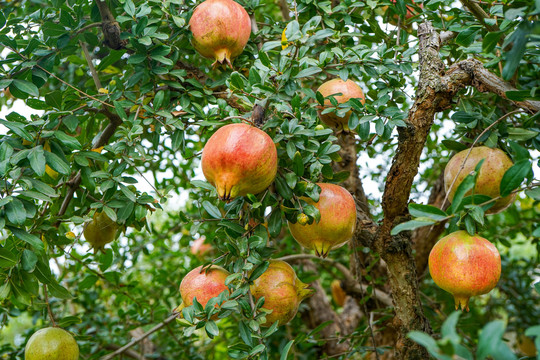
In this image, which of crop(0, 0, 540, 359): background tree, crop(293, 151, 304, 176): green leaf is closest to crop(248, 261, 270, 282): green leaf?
crop(0, 0, 540, 359): background tree

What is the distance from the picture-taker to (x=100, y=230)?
5.94ft

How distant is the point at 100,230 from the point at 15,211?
1.65ft

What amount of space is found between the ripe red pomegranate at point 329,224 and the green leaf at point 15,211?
74 centimetres

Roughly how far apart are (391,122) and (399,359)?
90 cm

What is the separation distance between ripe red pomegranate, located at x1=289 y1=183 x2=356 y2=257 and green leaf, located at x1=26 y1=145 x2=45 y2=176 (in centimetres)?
71

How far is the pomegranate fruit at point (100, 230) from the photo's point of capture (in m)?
1.80

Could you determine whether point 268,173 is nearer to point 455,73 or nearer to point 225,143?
point 225,143

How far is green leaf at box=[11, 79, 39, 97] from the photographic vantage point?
1.51 meters

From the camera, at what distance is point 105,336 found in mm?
2766

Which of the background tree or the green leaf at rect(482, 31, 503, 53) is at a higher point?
the green leaf at rect(482, 31, 503, 53)

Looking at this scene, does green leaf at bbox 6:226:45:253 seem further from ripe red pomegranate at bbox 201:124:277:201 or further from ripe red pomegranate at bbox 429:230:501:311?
ripe red pomegranate at bbox 429:230:501:311

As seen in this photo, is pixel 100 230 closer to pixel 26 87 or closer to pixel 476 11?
pixel 26 87

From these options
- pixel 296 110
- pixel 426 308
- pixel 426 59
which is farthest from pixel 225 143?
pixel 426 308

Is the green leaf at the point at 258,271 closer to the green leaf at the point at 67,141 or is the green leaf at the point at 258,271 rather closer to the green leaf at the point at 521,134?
the green leaf at the point at 67,141
